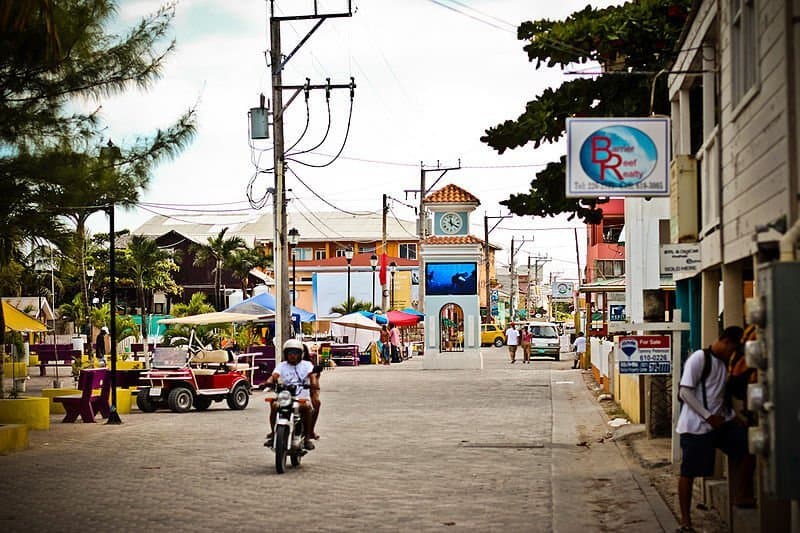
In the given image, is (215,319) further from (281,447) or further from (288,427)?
(281,447)

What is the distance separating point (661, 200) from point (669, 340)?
21.3 feet

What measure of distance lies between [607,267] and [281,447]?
5947 centimetres

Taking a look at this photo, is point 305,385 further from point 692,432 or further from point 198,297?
point 198,297

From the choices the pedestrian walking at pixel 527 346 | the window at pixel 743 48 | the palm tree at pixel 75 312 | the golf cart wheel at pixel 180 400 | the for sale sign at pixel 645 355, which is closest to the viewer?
the window at pixel 743 48

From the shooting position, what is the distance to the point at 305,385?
639 inches

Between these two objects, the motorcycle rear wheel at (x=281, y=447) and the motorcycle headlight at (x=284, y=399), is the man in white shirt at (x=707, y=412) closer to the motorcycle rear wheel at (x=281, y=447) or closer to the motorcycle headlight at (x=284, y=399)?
the motorcycle rear wheel at (x=281, y=447)

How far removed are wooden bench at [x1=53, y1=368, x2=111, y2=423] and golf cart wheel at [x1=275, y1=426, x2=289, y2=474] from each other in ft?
29.3

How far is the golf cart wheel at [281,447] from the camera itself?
50.2 ft

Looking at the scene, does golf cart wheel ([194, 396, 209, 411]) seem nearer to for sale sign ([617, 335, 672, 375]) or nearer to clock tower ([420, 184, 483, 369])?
for sale sign ([617, 335, 672, 375])

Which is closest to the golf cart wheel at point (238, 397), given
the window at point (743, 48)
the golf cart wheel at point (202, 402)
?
the golf cart wheel at point (202, 402)

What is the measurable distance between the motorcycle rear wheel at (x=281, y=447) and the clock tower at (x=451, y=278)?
3308 centimetres

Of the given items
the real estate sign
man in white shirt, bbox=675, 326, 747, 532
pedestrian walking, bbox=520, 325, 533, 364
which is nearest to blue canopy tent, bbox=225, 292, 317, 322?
pedestrian walking, bbox=520, 325, 533, 364

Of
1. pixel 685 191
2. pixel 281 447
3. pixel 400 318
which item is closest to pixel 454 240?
pixel 400 318

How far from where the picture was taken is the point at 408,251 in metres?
110
